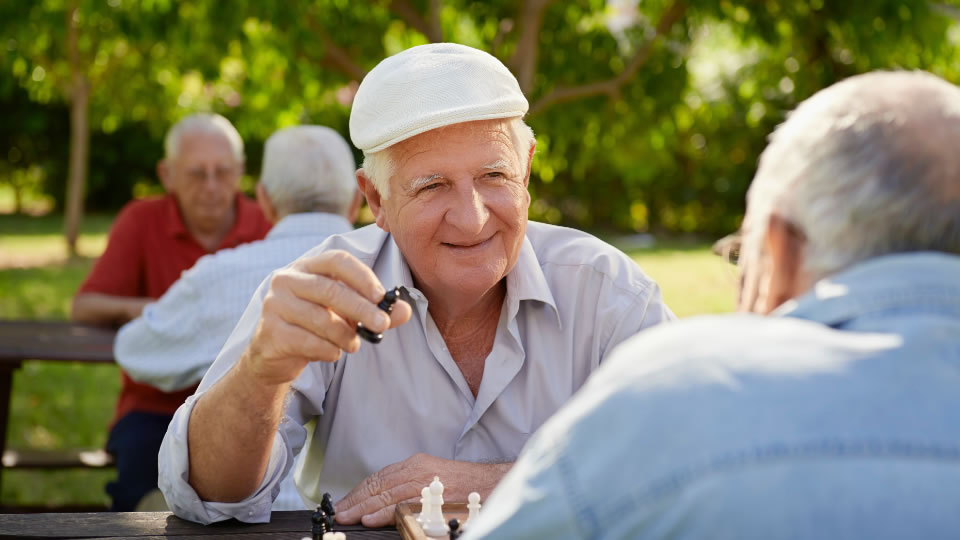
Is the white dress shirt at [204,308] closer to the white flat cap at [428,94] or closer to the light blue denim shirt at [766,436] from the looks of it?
the white flat cap at [428,94]

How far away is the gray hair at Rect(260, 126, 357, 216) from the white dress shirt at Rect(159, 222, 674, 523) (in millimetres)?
1796

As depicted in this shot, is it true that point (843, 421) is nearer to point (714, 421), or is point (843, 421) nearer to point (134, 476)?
point (714, 421)

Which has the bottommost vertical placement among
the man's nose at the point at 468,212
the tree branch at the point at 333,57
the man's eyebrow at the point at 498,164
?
the man's nose at the point at 468,212

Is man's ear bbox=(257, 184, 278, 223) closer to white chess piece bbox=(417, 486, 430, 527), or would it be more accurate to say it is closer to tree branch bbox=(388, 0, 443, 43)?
tree branch bbox=(388, 0, 443, 43)

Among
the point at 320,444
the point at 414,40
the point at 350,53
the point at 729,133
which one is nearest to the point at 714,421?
the point at 320,444

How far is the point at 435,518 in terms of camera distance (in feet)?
6.61

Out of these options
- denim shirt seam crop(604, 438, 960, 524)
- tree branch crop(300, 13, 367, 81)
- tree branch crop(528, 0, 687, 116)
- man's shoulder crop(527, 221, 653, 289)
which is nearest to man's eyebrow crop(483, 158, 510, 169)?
man's shoulder crop(527, 221, 653, 289)

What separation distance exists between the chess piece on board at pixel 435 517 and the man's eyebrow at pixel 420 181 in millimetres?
784

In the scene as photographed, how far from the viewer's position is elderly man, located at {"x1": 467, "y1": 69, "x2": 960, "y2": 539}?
1.07 m

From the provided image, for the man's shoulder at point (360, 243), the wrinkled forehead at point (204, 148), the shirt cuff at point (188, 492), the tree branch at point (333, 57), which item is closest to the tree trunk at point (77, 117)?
the tree branch at point (333, 57)

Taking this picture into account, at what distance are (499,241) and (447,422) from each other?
48 centimetres

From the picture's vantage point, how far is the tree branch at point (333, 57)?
669 cm

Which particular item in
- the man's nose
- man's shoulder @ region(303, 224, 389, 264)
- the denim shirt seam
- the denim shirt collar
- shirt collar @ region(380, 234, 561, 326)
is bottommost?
shirt collar @ region(380, 234, 561, 326)

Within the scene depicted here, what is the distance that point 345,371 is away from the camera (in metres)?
2.56
